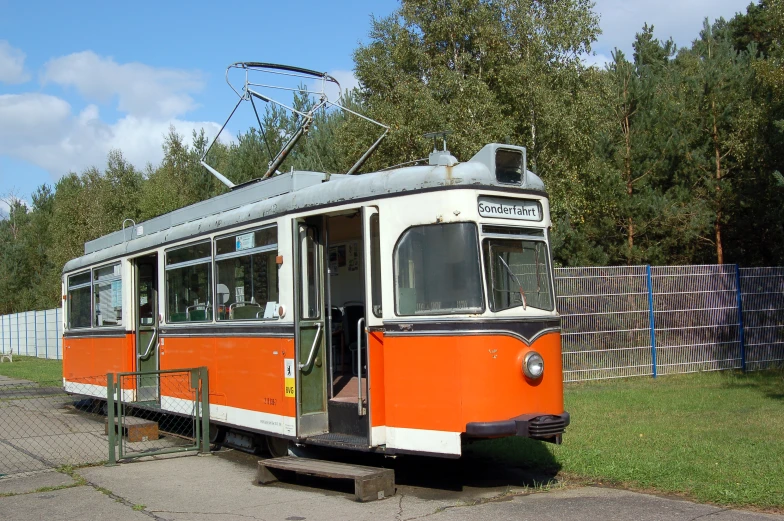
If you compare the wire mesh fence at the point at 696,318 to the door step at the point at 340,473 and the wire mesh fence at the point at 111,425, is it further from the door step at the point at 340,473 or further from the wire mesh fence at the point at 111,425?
the door step at the point at 340,473

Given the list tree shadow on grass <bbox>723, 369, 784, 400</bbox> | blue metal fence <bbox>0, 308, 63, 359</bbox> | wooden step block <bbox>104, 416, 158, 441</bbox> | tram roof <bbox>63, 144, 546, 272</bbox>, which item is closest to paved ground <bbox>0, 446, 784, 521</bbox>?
wooden step block <bbox>104, 416, 158, 441</bbox>

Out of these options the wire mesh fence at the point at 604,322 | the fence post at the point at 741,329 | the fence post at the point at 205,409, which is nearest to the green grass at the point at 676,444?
the wire mesh fence at the point at 604,322

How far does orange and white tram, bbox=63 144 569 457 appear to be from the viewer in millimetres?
7562

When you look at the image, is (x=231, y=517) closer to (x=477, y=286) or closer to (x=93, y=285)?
(x=477, y=286)

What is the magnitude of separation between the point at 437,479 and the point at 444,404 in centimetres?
151

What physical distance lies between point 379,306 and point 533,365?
5.26 ft

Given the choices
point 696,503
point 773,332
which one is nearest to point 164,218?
point 696,503

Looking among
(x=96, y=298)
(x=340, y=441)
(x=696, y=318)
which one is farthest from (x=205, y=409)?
(x=696, y=318)

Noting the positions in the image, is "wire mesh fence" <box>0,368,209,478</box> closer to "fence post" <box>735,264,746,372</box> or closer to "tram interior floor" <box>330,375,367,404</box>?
"tram interior floor" <box>330,375,367,404</box>

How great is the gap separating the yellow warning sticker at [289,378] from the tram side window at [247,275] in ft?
2.02

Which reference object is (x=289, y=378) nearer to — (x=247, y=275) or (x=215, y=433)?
(x=247, y=275)

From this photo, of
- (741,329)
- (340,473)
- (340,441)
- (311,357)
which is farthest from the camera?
(741,329)

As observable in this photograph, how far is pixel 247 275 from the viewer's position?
1002 centimetres

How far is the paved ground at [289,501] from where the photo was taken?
23.1 feet
